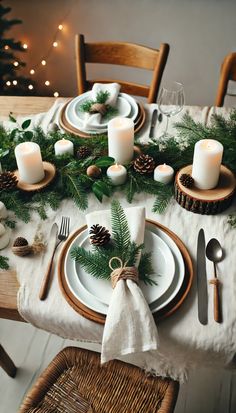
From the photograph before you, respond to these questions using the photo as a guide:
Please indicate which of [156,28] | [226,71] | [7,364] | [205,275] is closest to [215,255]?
[205,275]

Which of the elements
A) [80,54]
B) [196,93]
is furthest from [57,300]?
[196,93]

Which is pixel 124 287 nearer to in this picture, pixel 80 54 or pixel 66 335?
pixel 66 335

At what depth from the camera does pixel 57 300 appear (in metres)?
0.93

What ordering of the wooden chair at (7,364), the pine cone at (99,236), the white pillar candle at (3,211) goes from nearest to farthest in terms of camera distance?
the pine cone at (99,236), the white pillar candle at (3,211), the wooden chair at (7,364)

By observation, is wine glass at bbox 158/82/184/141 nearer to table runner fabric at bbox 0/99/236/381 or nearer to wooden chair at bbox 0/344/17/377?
table runner fabric at bbox 0/99/236/381

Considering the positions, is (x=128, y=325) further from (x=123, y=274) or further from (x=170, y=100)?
(x=170, y=100)

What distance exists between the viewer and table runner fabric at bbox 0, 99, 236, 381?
2.84 ft

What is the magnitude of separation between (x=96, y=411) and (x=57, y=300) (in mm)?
310

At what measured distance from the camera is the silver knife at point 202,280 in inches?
34.8

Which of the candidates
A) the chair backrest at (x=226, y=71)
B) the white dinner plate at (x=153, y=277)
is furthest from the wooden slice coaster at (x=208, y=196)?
the chair backrest at (x=226, y=71)

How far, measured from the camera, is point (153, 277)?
937 millimetres

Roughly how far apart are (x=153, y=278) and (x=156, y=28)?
163cm

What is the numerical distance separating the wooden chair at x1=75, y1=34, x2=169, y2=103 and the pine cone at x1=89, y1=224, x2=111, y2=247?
778 millimetres

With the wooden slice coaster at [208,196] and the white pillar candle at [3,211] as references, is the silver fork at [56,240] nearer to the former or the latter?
the white pillar candle at [3,211]
